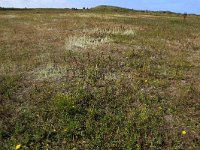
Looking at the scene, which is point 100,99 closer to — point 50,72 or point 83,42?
point 50,72

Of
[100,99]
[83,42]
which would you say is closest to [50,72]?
[100,99]

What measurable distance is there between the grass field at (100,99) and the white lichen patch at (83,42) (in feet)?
3.41

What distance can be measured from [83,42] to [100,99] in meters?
10.6

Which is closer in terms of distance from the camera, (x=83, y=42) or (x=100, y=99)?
(x=100, y=99)

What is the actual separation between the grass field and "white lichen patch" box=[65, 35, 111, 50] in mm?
1041

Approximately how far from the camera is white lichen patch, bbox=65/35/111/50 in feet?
73.6

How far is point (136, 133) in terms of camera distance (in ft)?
37.6

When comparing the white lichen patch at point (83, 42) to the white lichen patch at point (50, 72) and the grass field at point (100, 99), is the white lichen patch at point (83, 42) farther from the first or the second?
the white lichen patch at point (50, 72)

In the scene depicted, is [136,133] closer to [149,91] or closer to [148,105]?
[148,105]

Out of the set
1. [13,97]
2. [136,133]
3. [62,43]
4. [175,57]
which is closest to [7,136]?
[13,97]

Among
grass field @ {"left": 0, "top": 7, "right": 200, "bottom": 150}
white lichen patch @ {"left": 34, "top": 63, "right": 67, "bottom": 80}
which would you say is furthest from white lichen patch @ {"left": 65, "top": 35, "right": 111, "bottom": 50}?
white lichen patch @ {"left": 34, "top": 63, "right": 67, "bottom": 80}

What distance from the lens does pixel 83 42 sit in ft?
77.6

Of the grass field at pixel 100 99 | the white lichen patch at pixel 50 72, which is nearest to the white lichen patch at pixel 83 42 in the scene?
the grass field at pixel 100 99

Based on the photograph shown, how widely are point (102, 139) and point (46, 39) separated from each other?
1613cm
